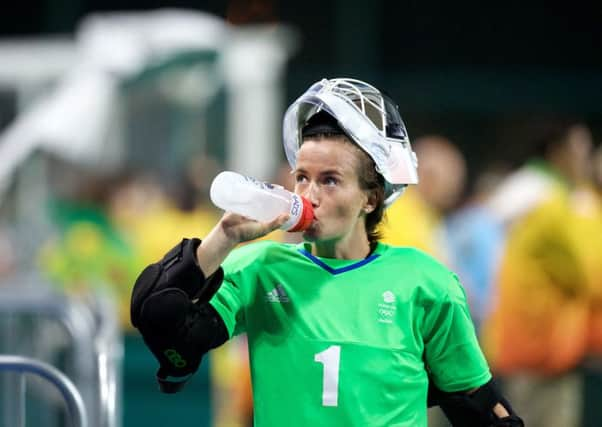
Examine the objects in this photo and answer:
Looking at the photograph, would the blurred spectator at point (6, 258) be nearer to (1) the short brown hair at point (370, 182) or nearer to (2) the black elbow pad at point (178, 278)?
(1) the short brown hair at point (370, 182)

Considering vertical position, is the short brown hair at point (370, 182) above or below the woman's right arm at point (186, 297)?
above

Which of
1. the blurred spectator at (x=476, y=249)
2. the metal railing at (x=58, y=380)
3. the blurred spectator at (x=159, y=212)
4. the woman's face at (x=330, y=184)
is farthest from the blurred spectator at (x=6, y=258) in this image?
the woman's face at (x=330, y=184)

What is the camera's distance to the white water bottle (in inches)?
124

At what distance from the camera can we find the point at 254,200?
125 inches

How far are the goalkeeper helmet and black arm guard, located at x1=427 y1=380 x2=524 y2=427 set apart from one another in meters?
0.51

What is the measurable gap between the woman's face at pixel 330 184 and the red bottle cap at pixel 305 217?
24 mm

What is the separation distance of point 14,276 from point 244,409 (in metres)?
3.00

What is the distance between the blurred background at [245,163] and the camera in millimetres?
7047

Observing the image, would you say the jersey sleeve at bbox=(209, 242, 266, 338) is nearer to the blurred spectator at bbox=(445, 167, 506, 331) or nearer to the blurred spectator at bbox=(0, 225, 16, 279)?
the blurred spectator at bbox=(445, 167, 506, 331)

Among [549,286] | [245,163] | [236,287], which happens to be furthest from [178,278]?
[245,163]

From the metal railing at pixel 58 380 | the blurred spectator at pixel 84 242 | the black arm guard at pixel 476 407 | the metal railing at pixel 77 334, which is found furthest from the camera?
the blurred spectator at pixel 84 242

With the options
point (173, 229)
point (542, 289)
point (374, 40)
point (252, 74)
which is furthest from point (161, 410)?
point (374, 40)

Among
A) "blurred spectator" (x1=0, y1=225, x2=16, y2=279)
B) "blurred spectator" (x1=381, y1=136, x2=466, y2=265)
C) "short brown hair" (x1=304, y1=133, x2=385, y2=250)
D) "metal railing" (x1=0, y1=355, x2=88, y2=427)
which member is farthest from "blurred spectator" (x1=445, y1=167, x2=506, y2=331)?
"short brown hair" (x1=304, y1=133, x2=385, y2=250)

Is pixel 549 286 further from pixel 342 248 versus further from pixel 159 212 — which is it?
pixel 342 248
